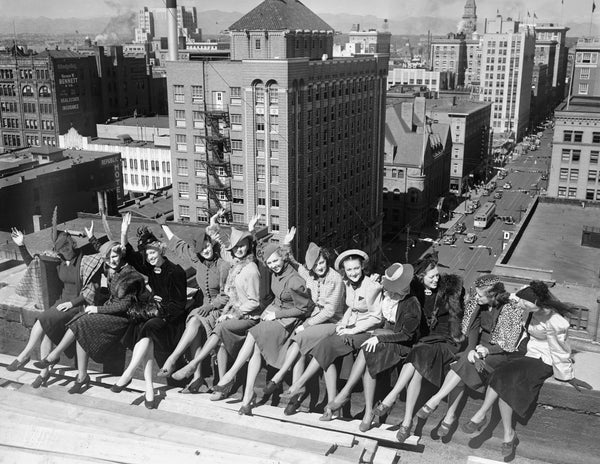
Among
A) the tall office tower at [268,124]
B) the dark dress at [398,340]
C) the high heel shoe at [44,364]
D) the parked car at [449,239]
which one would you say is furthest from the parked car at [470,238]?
the high heel shoe at [44,364]

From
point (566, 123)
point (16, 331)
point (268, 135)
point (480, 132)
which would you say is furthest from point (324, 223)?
point (480, 132)

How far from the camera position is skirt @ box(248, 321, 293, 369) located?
36.4 feet

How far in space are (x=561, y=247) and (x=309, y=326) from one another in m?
27.6

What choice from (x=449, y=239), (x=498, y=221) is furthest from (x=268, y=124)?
(x=498, y=221)

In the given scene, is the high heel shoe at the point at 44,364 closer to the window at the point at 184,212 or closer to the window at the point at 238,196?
the window at the point at 238,196

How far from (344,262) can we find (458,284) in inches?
71.9

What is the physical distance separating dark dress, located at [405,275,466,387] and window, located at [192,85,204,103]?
51870 mm

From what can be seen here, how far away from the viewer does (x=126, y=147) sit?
81625mm

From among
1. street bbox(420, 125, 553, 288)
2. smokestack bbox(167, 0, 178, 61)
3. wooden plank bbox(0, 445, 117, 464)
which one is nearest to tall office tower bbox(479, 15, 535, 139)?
street bbox(420, 125, 553, 288)

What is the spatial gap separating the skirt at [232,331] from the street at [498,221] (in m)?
33.9

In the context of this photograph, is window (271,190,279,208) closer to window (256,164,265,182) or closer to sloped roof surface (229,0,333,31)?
window (256,164,265,182)

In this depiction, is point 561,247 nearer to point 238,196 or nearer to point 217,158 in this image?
point 238,196

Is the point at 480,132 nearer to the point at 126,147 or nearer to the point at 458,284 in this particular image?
the point at 126,147

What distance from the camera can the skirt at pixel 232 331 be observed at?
37.3ft
